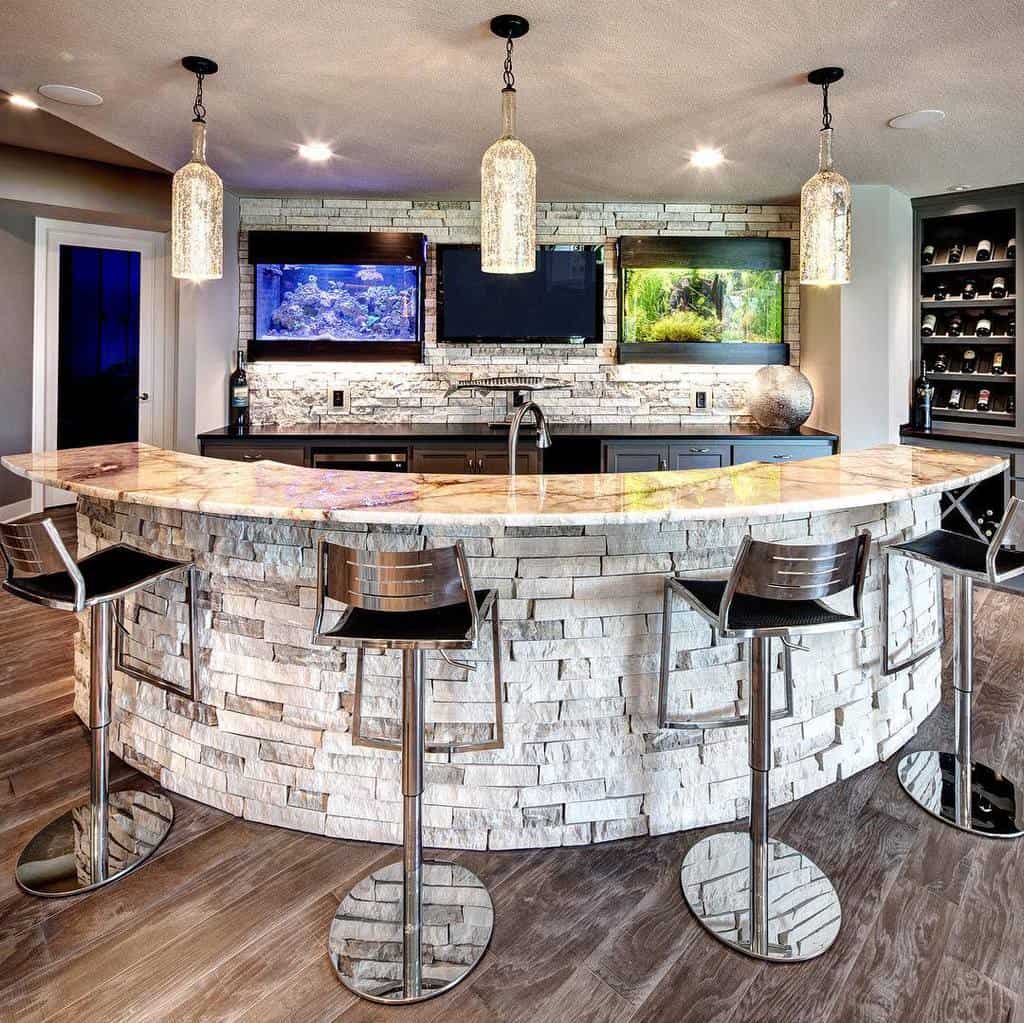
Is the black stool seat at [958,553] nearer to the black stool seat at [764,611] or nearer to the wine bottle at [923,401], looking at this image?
the black stool seat at [764,611]

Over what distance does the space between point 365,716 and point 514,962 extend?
0.74m

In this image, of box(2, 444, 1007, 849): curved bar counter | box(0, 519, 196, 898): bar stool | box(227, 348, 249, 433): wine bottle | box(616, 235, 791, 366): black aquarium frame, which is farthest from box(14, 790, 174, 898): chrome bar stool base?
box(616, 235, 791, 366): black aquarium frame

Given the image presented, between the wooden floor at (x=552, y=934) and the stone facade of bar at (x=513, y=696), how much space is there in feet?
0.33

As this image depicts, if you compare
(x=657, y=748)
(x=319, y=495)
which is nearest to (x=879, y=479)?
(x=657, y=748)

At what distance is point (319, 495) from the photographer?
200 centimetres

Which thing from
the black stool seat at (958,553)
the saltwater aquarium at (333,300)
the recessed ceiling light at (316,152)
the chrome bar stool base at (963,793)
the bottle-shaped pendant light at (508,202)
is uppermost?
the recessed ceiling light at (316,152)

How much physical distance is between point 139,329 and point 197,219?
461 cm

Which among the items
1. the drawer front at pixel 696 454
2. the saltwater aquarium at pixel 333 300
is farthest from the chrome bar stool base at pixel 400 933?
the saltwater aquarium at pixel 333 300

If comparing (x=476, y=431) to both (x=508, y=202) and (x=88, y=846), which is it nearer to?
(x=508, y=202)

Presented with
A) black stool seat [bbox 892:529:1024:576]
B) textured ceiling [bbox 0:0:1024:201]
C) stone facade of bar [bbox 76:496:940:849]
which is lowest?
stone facade of bar [bbox 76:496:940:849]

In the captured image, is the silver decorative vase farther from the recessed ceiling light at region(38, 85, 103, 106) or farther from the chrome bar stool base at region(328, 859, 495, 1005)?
the recessed ceiling light at region(38, 85, 103, 106)

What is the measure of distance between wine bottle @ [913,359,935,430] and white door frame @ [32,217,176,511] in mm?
5815

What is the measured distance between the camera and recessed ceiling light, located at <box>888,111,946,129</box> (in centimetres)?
332

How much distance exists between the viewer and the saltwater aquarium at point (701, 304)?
16.7ft
